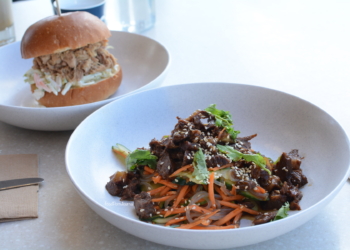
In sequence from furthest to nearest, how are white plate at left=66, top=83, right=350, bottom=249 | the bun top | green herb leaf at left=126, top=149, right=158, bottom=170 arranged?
1. the bun top
2. green herb leaf at left=126, top=149, right=158, bottom=170
3. white plate at left=66, top=83, right=350, bottom=249

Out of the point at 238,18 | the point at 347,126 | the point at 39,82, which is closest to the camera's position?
the point at 347,126

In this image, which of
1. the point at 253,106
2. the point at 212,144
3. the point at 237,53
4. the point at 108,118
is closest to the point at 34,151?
the point at 108,118

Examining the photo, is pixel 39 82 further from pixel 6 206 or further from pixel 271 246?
pixel 271 246

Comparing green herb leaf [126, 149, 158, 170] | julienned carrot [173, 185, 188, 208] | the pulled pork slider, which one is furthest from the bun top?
julienned carrot [173, 185, 188, 208]

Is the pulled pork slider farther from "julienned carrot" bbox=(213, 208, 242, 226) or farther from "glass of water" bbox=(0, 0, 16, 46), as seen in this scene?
"julienned carrot" bbox=(213, 208, 242, 226)

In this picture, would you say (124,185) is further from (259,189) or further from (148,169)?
(259,189)

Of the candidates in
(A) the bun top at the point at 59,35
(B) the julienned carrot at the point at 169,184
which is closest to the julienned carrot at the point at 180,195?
(B) the julienned carrot at the point at 169,184
